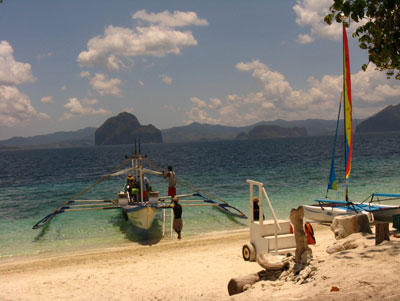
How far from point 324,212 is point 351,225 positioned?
5702 millimetres

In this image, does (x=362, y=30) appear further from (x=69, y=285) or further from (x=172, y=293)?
(x=69, y=285)

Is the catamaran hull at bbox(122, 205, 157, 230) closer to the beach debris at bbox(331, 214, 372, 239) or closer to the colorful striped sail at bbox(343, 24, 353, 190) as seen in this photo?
the beach debris at bbox(331, 214, 372, 239)

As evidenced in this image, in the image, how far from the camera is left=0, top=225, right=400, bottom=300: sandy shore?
6.49 m

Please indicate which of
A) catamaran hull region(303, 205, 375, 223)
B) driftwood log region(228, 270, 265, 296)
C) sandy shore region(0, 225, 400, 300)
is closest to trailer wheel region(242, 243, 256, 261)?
sandy shore region(0, 225, 400, 300)

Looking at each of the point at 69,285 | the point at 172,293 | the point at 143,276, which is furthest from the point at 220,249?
the point at 69,285

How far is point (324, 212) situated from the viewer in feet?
55.0

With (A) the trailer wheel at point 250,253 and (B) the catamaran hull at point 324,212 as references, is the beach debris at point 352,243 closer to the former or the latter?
(A) the trailer wheel at point 250,253

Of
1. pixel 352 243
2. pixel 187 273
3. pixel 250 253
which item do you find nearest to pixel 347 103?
pixel 352 243

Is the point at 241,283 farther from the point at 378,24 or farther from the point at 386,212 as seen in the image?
the point at 386,212

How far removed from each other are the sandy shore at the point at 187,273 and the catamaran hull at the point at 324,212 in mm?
620

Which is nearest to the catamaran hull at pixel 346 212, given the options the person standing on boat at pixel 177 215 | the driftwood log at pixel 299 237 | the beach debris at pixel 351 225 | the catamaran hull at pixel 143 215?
the beach debris at pixel 351 225

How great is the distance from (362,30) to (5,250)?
16.1 meters

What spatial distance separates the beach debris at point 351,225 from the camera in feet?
35.4

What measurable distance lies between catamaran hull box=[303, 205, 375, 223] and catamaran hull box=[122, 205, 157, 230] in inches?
303
